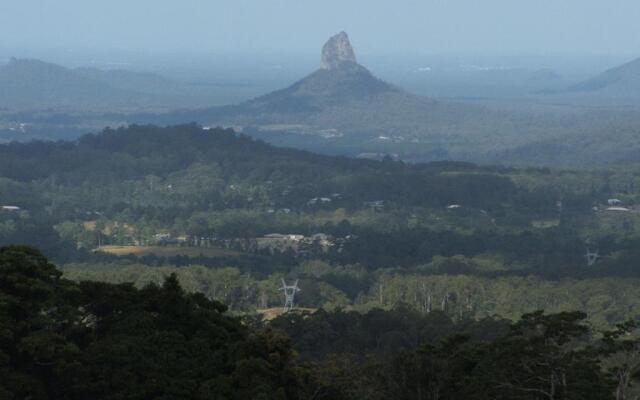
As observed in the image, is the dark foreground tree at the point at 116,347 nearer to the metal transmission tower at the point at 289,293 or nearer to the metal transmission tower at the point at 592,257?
the metal transmission tower at the point at 289,293

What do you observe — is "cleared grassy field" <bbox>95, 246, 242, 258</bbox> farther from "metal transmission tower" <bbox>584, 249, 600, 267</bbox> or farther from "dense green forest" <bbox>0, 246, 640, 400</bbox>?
"dense green forest" <bbox>0, 246, 640, 400</bbox>

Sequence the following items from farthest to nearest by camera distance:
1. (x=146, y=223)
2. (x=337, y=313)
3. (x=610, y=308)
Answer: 1. (x=146, y=223)
2. (x=610, y=308)
3. (x=337, y=313)

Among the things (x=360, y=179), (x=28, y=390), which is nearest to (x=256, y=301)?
(x=28, y=390)

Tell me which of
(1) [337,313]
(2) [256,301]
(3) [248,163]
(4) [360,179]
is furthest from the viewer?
(3) [248,163]

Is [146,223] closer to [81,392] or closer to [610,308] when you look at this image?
[610,308]

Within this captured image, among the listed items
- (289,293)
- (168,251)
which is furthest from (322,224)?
(289,293)
